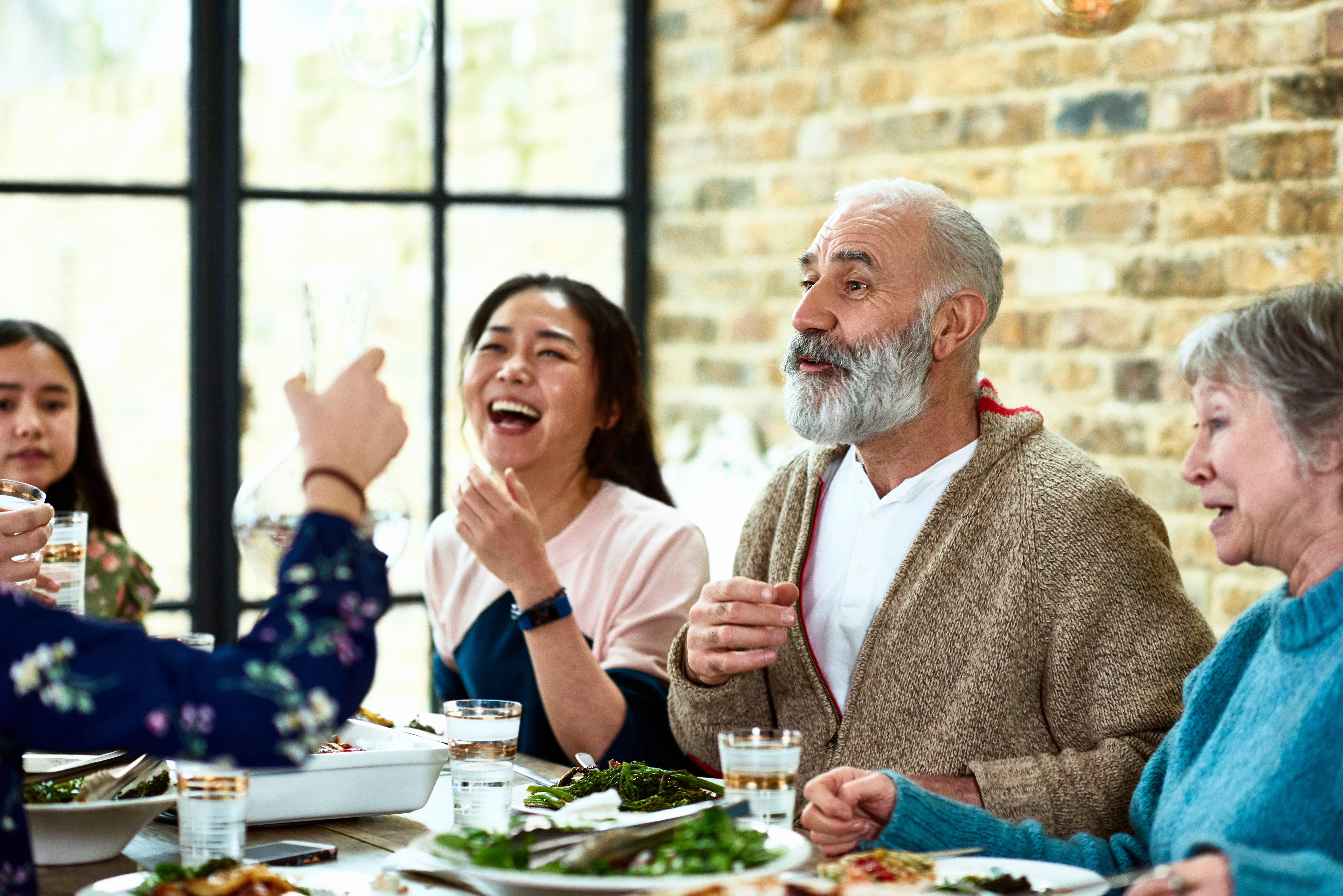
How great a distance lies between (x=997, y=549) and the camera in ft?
6.90

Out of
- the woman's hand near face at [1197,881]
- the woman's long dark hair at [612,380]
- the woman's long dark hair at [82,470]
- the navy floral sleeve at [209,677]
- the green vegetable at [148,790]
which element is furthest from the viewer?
the woman's long dark hair at [82,470]

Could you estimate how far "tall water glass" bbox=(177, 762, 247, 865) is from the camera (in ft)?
4.95

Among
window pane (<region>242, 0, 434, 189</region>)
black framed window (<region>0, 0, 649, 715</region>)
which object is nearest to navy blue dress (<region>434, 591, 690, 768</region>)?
black framed window (<region>0, 0, 649, 715</region>)

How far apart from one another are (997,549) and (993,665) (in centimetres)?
16

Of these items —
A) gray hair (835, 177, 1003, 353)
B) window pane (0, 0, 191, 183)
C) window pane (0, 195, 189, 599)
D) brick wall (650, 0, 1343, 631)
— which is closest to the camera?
gray hair (835, 177, 1003, 353)

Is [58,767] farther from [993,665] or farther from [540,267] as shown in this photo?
[540,267]

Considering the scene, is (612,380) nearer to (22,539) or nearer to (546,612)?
(546,612)

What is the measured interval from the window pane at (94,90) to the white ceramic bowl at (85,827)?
3.27 metres

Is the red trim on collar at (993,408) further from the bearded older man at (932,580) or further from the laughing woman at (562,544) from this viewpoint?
the laughing woman at (562,544)

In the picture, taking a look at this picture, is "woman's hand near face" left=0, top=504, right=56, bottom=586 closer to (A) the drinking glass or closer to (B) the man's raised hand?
(A) the drinking glass

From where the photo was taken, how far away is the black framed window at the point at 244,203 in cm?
446

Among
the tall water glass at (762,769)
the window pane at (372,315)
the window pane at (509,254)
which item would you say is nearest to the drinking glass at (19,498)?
the tall water glass at (762,769)

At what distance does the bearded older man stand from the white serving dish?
0.43 m

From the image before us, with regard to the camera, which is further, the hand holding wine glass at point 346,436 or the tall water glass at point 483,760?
the tall water glass at point 483,760
